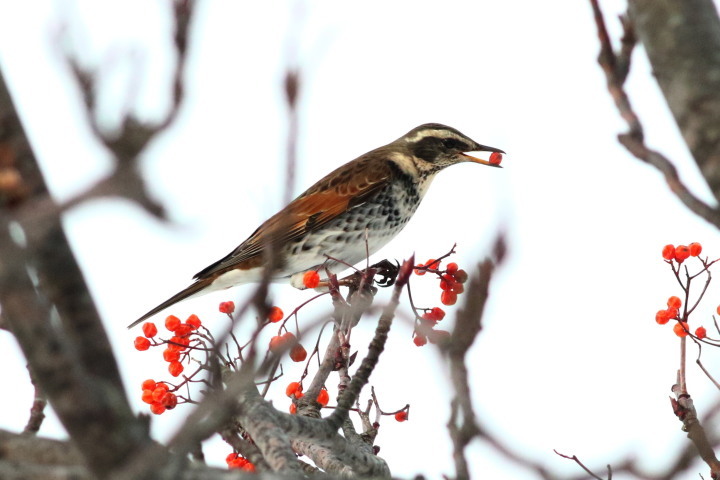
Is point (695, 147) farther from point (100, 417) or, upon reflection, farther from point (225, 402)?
point (100, 417)

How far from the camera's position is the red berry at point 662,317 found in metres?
4.16

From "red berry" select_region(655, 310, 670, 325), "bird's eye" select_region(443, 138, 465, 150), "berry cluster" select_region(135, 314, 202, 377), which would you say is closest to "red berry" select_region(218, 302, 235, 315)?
"berry cluster" select_region(135, 314, 202, 377)

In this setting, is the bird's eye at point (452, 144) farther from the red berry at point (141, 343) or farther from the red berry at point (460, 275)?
the red berry at point (141, 343)

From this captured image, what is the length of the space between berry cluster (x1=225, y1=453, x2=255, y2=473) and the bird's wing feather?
3.25 metres

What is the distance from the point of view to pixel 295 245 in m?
8.17

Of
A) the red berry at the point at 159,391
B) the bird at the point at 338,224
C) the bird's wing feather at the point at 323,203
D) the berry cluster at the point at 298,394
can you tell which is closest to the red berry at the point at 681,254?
the berry cluster at the point at 298,394

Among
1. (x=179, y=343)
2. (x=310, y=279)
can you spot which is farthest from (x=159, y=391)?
(x=310, y=279)

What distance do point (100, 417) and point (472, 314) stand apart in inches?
33.9

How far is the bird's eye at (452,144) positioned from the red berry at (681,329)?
502 cm

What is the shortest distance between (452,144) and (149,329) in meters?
4.79

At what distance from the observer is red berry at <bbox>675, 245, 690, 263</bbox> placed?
4.50m

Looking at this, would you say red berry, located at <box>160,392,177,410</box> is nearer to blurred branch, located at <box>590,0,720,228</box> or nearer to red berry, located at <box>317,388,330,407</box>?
red berry, located at <box>317,388,330,407</box>

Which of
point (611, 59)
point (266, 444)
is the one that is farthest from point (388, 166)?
point (611, 59)

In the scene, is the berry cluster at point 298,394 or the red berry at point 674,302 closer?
the red berry at point 674,302
